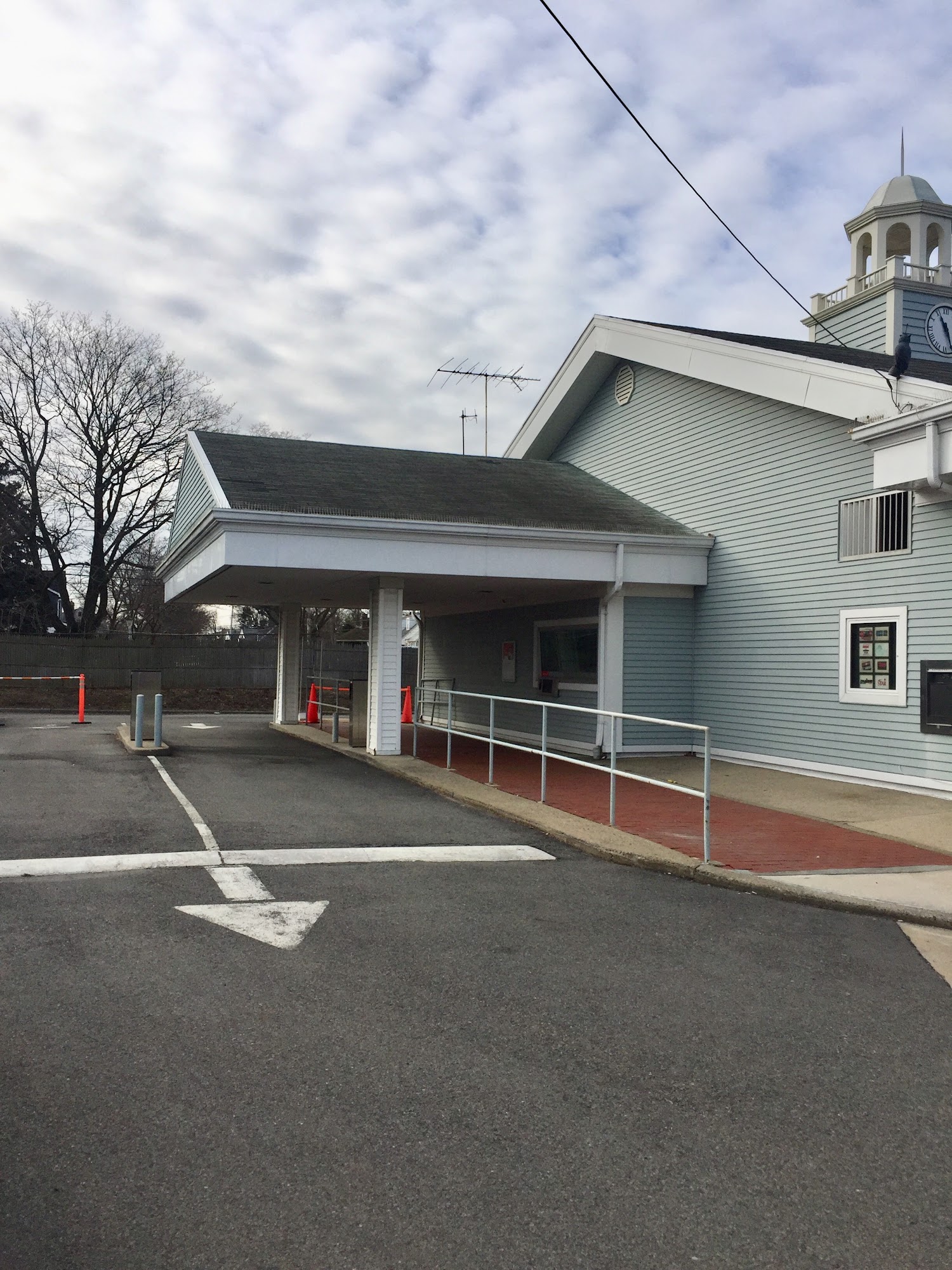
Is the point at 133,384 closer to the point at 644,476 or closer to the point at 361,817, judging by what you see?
the point at 644,476

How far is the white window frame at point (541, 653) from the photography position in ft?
53.1

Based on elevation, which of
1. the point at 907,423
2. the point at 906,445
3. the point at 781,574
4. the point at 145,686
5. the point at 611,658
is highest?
the point at 907,423

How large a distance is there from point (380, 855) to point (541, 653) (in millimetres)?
10125

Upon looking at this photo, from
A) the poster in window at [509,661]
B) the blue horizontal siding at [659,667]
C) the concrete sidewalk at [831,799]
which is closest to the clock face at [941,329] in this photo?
the blue horizontal siding at [659,667]

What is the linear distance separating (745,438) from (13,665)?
2468 cm

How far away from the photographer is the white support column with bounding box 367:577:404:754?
48.8 ft

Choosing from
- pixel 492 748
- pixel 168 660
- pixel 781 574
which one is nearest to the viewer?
pixel 492 748

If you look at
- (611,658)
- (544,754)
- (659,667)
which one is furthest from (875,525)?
(544,754)

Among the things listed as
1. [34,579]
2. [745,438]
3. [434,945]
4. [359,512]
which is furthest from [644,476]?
[34,579]

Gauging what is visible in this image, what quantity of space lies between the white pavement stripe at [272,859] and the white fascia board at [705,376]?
6480 mm

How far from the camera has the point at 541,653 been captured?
18.3 m

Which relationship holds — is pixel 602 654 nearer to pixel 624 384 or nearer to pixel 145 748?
pixel 624 384

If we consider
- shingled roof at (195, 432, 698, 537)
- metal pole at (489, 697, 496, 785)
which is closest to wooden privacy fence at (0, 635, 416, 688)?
shingled roof at (195, 432, 698, 537)

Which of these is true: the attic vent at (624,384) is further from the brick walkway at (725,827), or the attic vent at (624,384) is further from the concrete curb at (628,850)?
the concrete curb at (628,850)
